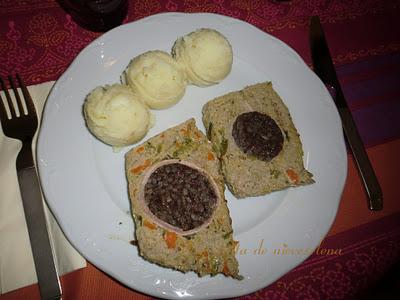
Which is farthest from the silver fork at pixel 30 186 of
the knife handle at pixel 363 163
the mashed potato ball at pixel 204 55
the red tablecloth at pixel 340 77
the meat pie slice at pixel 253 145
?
the knife handle at pixel 363 163

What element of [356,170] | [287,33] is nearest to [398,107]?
[356,170]

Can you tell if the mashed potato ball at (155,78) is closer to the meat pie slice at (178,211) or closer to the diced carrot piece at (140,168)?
the meat pie slice at (178,211)

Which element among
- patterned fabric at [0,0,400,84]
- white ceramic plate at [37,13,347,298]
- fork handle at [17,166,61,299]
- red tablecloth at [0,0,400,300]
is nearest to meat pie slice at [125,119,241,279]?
white ceramic plate at [37,13,347,298]

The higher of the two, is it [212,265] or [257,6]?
[257,6]

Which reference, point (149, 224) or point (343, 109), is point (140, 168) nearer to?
point (149, 224)

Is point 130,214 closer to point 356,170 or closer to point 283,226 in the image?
point 283,226

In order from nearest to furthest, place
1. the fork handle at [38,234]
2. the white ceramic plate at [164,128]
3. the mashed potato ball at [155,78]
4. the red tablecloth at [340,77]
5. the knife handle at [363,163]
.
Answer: the fork handle at [38,234]
the white ceramic plate at [164,128]
the mashed potato ball at [155,78]
the red tablecloth at [340,77]
the knife handle at [363,163]
